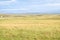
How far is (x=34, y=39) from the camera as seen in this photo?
15.3 meters

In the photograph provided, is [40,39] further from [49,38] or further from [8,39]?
[8,39]

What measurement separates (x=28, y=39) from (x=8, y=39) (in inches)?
74.6

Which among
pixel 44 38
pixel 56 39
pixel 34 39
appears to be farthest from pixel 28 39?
pixel 56 39

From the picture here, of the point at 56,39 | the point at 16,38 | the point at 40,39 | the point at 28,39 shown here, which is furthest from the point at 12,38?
the point at 56,39

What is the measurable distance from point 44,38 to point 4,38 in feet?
12.5

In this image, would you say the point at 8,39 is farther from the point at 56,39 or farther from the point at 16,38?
the point at 56,39

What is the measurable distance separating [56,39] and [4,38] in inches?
193

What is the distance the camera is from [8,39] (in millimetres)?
15570

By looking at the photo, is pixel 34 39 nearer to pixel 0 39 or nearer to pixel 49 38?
pixel 49 38

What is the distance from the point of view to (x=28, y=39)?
15227 millimetres

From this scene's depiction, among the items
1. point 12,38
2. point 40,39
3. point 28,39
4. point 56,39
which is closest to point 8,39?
point 12,38

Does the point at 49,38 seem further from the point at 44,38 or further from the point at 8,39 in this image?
the point at 8,39

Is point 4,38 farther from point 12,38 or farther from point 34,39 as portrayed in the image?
point 34,39

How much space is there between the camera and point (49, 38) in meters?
15.6
